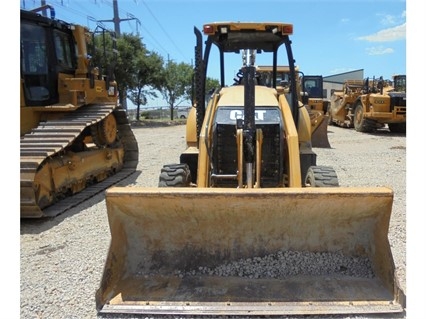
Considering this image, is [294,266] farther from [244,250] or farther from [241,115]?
[241,115]

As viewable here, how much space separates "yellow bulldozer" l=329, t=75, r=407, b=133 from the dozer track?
39.5 feet

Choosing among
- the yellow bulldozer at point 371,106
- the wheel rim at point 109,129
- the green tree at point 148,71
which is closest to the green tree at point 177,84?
the green tree at point 148,71

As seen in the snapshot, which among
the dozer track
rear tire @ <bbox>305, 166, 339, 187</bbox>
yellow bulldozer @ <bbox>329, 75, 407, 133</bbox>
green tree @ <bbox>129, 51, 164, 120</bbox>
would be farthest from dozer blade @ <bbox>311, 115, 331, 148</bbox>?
green tree @ <bbox>129, 51, 164, 120</bbox>

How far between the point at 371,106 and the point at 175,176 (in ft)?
49.3

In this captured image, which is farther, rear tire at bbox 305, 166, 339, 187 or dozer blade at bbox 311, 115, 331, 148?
dozer blade at bbox 311, 115, 331, 148

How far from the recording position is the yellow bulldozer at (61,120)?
5.82 metres

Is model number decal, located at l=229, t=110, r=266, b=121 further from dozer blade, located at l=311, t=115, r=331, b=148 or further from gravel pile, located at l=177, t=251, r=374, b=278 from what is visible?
dozer blade, located at l=311, t=115, r=331, b=148

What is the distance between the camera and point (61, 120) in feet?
22.4

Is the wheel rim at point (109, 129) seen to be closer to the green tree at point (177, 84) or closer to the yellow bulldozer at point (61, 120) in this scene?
the yellow bulldozer at point (61, 120)

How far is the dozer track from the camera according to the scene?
544 centimetres

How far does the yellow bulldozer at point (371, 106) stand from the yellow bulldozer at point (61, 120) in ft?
39.7

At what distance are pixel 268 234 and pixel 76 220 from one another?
323 centimetres

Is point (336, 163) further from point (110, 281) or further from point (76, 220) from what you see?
point (110, 281)

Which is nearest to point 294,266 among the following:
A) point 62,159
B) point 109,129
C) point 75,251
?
point 75,251
